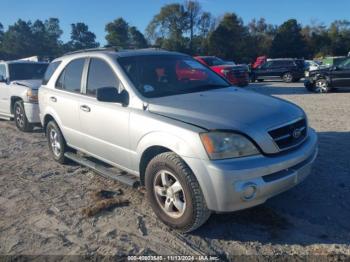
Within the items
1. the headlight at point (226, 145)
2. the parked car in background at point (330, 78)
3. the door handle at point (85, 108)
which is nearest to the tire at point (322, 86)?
the parked car in background at point (330, 78)

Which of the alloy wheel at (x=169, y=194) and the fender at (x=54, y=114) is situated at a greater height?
the fender at (x=54, y=114)

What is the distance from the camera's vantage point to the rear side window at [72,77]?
515 centimetres

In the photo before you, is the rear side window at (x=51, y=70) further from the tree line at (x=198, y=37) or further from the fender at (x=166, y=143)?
the tree line at (x=198, y=37)

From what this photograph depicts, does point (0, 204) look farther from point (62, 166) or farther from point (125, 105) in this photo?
point (125, 105)

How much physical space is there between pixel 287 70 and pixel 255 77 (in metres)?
2.26

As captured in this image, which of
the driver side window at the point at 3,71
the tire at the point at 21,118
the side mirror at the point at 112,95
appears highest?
the driver side window at the point at 3,71

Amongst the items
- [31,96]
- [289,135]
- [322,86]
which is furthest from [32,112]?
[322,86]

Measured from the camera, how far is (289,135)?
362 cm

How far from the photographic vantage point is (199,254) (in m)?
3.24

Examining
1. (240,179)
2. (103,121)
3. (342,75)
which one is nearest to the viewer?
(240,179)

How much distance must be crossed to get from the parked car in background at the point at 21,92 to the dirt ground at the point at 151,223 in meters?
3.19

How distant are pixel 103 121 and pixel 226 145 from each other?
181cm

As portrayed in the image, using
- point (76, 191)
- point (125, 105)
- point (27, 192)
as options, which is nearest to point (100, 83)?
point (125, 105)

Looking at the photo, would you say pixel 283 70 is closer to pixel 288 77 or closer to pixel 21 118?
pixel 288 77
